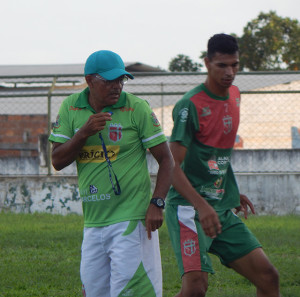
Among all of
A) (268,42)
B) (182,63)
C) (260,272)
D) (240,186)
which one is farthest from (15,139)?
(182,63)

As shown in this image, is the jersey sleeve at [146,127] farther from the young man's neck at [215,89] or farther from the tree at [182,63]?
the tree at [182,63]

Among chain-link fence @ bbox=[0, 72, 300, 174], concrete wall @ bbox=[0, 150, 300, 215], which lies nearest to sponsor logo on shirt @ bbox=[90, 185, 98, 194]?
concrete wall @ bbox=[0, 150, 300, 215]

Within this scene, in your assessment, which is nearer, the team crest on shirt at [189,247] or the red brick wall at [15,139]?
the team crest on shirt at [189,247]

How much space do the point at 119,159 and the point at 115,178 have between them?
120 millimetres

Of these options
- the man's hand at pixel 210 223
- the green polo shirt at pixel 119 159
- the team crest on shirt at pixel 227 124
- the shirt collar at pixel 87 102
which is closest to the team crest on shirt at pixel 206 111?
the team crest on shirt at pixel 227 124

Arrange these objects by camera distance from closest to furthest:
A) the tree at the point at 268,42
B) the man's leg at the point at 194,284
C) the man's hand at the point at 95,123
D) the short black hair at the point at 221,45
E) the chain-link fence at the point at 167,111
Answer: the man's hand at the point at 95,123, the man's leg at the point at 194,284, the short black hair at the point at 221,45, the chain-link fence at the point at 167,111, the tree at the point at 268,42

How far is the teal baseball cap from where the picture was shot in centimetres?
433

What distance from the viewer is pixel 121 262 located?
14.1 feet

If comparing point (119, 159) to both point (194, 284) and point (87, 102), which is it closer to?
point (87, 102)

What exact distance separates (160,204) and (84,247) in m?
0.56

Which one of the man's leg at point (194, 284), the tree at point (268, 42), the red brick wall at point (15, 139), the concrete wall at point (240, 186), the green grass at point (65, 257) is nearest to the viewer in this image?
the man's leg at point (194, 284)

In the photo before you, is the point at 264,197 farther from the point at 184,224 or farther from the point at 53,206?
the point at 184,224

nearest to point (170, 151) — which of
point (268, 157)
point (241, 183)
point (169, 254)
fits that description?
point (169, 254)

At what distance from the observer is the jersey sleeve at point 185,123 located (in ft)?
15.6
